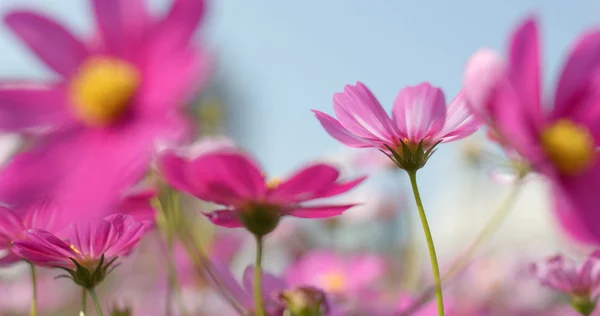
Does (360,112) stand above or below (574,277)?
above

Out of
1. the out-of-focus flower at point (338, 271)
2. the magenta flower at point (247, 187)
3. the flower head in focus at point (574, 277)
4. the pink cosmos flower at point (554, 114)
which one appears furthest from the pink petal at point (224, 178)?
the out-of-focus flower at point (338, 271)

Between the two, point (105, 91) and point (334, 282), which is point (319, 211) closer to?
point (105, 91)

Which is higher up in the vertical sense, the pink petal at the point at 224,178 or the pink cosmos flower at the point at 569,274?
the pink petal at the point at 224,178

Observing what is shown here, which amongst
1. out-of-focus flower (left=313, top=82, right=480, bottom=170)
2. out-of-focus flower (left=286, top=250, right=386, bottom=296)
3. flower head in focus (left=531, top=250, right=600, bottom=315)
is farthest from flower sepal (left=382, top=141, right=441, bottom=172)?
out-of-focus flower (left=286, top=250, right=386, bottom=296)

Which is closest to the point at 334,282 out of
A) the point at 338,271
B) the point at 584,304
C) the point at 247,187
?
the point at 338,271

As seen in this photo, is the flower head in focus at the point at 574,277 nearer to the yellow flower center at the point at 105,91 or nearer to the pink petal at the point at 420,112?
the pink petal at the point at 420,112

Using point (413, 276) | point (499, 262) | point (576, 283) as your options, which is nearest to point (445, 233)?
point (499, 262)

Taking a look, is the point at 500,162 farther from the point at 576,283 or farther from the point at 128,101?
the point at 128,101
